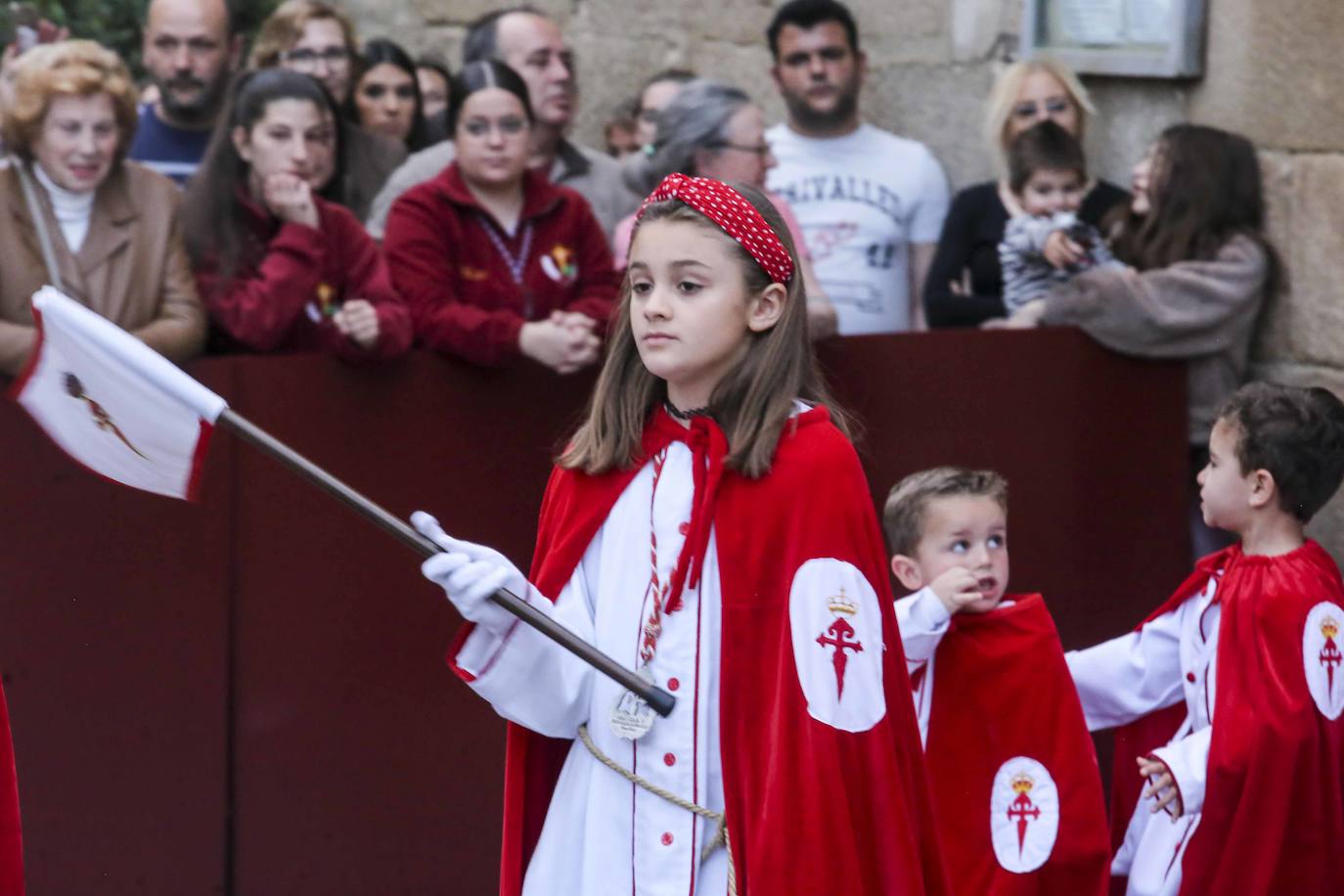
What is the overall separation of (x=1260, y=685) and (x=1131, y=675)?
478 mm

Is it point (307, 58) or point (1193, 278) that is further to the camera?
point (307, 58)

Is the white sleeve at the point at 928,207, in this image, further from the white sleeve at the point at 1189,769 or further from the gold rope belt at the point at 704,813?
the gold rope belt at the point at 704,813

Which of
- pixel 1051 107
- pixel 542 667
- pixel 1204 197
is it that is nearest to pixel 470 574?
pixel 542 667

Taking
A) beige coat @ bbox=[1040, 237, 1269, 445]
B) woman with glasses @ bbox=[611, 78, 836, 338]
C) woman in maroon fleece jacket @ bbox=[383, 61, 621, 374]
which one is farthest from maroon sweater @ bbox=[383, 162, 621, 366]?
beige coat @ bbox=[1040, 237, 1269, 445]

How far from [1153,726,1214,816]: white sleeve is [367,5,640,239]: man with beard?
9.01 feet

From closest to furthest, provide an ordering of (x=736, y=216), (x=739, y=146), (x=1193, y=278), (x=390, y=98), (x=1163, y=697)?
(x=736, y=216)
(x=1163, y=697)
(x=739, y=146)
(x=1193, y=278)
(x=390, y=98)

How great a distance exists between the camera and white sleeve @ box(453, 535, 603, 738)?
3.36 meters

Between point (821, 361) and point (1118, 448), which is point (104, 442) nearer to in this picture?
point (821, 361)

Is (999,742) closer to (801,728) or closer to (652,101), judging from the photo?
(801,728)

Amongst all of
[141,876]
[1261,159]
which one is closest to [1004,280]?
[1261,159]

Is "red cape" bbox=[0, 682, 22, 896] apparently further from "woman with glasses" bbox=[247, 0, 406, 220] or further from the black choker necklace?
"woman with glasses" bbox=[247, 0, 406, 220]

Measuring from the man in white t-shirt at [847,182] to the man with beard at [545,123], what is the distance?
0.56 metres

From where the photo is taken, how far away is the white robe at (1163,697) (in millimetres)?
4305

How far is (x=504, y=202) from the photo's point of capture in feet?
18.3
